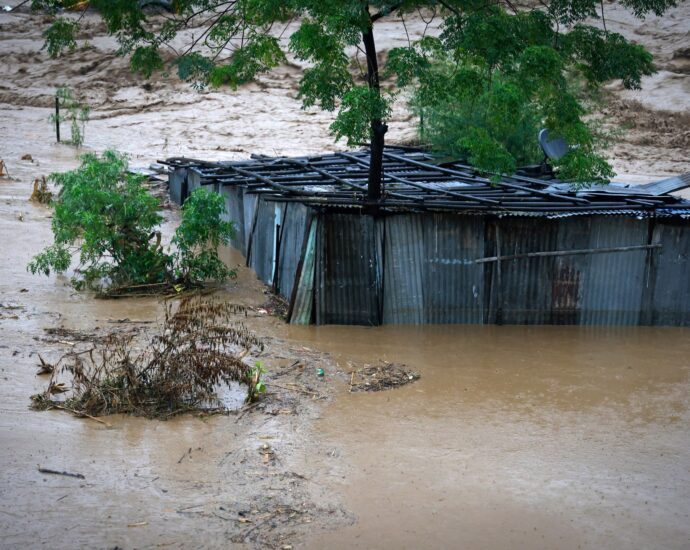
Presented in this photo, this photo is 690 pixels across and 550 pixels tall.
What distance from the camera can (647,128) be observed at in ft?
76.0

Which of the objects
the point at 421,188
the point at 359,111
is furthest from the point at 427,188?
the point at 359,111

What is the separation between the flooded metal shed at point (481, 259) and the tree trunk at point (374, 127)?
352 millimetres

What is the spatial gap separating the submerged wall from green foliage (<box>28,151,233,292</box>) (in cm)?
132

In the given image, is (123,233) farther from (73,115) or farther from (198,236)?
(73,115)

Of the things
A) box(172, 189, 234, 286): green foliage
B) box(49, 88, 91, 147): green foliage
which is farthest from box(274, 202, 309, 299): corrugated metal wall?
box(49, 88, 91, 147): green foliage

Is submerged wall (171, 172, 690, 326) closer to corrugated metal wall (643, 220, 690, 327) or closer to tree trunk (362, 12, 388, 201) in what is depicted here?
corrugated metal wall (643, 220, 690, 327)

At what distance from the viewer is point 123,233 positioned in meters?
11.1

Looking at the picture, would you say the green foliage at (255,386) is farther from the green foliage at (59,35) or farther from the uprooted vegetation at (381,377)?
the green foliage at (59,35)

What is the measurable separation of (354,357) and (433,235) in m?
1.98

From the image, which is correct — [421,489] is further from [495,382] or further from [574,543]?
[495,382]

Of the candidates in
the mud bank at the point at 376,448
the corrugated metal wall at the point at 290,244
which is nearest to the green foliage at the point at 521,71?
the corrugated metal wall at the point at 290,244

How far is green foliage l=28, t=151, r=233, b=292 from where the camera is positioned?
10844 millimetres

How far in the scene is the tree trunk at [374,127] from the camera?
30.9 feet

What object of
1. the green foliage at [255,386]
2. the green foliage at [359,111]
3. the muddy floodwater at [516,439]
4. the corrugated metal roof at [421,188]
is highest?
the green foliage at [359,111]
